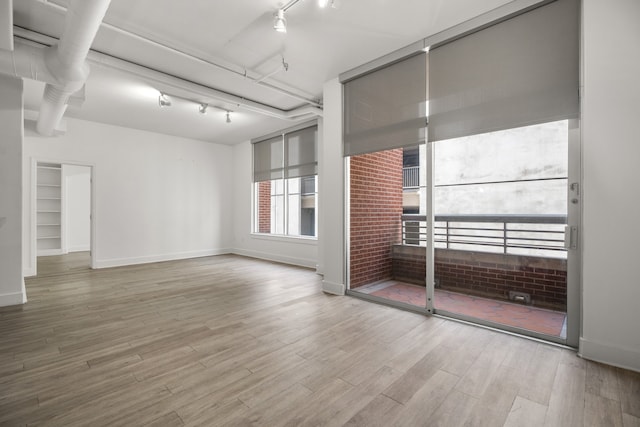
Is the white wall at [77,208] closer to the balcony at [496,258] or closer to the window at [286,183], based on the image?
the window at [286,183]

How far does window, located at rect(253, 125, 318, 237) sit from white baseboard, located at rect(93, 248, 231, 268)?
1311 mm

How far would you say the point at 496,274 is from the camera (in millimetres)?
3770

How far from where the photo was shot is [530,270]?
3496mm

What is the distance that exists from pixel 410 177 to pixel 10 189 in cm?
544

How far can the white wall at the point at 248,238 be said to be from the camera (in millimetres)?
6129

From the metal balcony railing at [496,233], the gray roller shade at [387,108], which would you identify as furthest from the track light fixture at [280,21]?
the metal balcony railing at [496,233]

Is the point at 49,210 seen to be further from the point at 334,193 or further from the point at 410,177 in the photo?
the point at 410,177

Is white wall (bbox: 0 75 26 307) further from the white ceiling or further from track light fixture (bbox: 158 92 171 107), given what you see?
track light fixture (bbox: 158 92 171 107)

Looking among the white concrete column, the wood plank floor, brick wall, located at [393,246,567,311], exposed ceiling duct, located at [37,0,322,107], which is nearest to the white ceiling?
exposed ceiling duct, located at [37,0,322,107]

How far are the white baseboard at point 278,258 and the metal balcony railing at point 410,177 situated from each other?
2301mm

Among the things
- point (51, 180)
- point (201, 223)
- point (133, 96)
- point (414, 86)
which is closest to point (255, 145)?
point (201, 223)

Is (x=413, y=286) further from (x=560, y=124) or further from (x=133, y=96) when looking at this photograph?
(x=133, y=96)

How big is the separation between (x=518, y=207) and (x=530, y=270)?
2.61 ft

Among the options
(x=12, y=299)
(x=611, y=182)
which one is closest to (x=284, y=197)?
(x=12, y=299)
